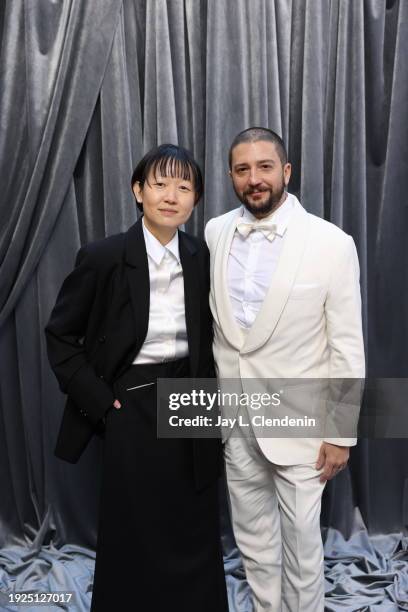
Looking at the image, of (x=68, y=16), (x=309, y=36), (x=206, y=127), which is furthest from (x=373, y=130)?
(x=68, y=16)

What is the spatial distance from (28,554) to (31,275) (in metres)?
1.15

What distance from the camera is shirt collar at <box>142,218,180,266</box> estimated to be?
1772 mm

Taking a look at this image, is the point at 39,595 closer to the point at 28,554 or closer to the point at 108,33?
the point at 28,554

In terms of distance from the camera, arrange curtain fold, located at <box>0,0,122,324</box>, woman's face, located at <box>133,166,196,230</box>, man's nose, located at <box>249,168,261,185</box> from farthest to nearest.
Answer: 1. curtain fold, located at <box>0,0,122,324</box>
2. man's nose, located at <box>249,168,261,185</box>
3. woman's face, located at <box>133,166,196,230</box>

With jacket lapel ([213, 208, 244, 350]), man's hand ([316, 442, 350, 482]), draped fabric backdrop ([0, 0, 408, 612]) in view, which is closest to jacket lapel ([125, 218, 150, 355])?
jacket lapel ([213, 208, 244, 350])

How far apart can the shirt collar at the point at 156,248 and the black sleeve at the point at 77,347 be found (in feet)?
0.55

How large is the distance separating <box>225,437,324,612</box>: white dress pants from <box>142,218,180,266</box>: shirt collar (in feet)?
1.98

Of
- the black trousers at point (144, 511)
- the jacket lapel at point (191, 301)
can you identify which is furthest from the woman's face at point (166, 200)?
the black trousers at point (144, 511)

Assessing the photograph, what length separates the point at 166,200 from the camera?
5.59 feet

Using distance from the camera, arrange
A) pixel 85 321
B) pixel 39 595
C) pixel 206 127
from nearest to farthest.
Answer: pixel 85 321, pixel 39 595, pixel 206 127

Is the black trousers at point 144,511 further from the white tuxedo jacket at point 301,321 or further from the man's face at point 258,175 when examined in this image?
the man's face at point 258,175

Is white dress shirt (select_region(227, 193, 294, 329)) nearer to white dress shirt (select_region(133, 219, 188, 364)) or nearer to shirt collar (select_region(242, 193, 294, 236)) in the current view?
shirt collar (select_region(242, 193, 294, 236))

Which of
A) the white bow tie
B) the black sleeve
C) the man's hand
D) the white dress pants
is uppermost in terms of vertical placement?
the white bow tie

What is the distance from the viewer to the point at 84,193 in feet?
8.46
